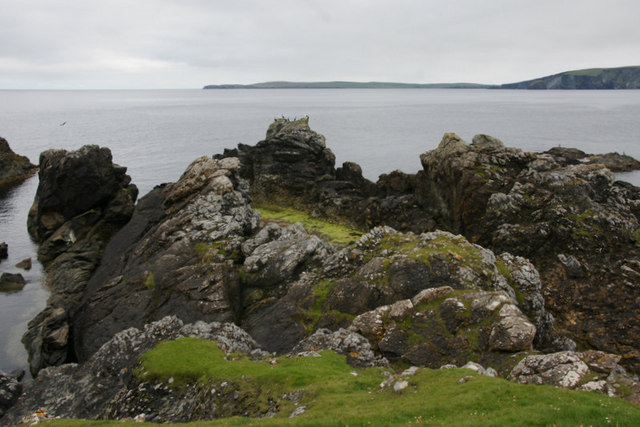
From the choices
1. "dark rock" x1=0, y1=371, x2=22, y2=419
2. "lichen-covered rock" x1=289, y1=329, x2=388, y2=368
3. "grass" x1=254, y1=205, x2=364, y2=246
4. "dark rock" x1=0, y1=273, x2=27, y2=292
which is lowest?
"dark rock" x1=0, y1=273, x2=27, y2=292

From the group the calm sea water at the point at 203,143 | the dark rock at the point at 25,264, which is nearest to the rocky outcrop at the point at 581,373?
the calm sea water at the point at 203,143

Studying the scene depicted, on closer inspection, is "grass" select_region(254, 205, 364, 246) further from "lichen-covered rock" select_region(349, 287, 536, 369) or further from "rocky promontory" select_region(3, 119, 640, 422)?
"lichen-covered rock" select_region(349, 287, 536, 369)

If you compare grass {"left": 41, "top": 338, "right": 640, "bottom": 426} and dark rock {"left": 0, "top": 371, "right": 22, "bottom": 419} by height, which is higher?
grass {"left": 41, "top": 338, "right": 640, "bottom": 426}

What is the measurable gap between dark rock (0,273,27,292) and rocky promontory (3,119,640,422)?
119 inches

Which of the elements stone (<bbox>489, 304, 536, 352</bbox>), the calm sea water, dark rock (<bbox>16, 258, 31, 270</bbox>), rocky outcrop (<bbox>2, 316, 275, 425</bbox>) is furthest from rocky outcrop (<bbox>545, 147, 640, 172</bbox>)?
dark rock (<bbox>16, 258, 31, 270</bbox>)

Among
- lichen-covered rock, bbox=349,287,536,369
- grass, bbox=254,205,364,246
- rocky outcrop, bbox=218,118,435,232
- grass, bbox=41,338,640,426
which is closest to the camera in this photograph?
grass, bbox=41,338,640,426

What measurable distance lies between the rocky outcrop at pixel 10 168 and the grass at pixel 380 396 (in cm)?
10138

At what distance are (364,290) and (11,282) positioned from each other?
1692 inches

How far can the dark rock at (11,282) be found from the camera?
1918 inches

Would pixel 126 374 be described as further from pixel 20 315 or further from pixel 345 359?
pixel 20 315

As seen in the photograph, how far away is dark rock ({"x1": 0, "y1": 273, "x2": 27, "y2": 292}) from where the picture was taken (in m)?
48.7

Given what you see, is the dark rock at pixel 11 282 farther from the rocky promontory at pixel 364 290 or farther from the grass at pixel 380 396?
the grass at pixel 380 396

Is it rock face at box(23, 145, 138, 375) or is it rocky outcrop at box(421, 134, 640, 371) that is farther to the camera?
rock face at box(23, 145, 138, 375)

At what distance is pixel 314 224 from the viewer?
6022 centimetres
